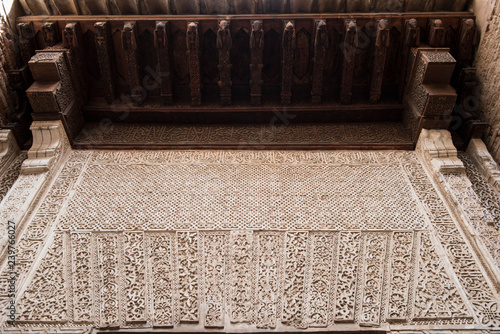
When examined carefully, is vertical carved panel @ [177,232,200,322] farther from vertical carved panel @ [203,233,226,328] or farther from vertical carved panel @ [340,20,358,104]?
vertical carved panel @ [340,20,358,104]

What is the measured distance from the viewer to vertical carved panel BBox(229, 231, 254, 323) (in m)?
2.18

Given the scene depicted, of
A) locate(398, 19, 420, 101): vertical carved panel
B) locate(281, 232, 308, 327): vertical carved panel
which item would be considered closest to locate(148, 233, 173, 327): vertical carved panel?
locate(281, 232, 308, 327): vertical carved panel

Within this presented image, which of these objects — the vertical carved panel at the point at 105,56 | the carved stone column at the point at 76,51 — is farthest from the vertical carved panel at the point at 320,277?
the carved stone column at the point at 76,51

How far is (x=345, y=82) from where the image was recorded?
10.5 ft

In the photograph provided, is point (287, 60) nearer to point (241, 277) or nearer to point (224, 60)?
point (224, 60)

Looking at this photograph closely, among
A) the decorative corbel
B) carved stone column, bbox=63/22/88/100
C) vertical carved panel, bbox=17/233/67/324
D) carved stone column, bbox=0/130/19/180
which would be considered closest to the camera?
Answer: vertical carved panel, bbox=17/233/67/324

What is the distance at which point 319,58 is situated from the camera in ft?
10.2

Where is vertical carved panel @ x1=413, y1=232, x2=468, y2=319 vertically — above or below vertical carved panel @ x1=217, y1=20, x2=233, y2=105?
below

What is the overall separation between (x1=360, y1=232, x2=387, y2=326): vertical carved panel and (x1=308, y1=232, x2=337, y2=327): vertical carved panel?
7.1 inches

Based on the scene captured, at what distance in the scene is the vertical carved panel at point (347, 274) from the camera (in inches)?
85.7

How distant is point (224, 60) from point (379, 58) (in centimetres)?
110

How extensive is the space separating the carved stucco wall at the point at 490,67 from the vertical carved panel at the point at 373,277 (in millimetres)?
1141

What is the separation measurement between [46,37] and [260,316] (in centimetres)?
242

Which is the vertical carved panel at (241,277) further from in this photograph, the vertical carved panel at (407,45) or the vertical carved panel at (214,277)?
the vertical carved panel at (407,45)
